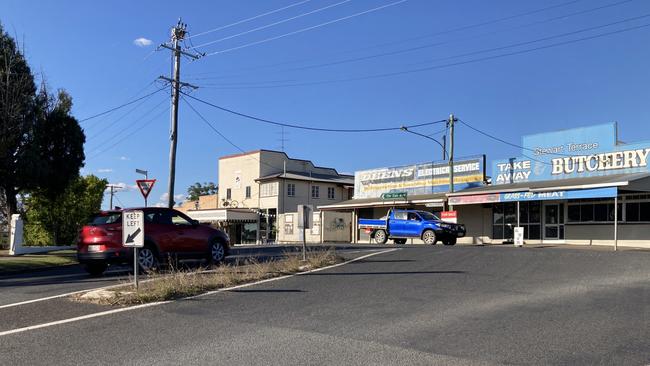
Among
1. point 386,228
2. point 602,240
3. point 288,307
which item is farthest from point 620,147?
point 288,307

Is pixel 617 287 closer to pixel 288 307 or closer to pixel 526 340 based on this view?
pixel 526 340

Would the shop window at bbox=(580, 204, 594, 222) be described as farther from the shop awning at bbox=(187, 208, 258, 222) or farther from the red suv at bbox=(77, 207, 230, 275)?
the shop awning at bbox=(187, 208, 258, 222)

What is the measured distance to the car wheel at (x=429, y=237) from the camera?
2731 cm

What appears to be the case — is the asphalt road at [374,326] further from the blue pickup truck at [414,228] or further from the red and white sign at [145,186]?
the blue pickup truck at [414,228]

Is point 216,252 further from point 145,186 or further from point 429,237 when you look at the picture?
point 429,237

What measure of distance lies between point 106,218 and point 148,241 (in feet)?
3.94

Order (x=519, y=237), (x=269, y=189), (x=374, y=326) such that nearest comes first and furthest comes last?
1. (x=374, y=326)
2. (x=519, y=237)
3. (x=269, y=189)

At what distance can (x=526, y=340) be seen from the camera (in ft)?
23.0

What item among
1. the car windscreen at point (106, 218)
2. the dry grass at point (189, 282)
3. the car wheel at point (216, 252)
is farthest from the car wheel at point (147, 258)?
the car wheel at point (216, 252)

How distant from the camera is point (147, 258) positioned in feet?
47.0

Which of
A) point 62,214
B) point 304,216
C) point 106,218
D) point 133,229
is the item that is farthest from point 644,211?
point 62,214

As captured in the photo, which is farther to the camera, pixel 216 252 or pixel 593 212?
pixel 593 212

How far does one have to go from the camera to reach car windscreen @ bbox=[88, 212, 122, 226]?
14.3 metres

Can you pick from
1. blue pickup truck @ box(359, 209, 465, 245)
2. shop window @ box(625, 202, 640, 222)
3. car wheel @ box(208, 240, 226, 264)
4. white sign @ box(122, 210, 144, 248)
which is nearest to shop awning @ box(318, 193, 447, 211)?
blue pickup truck @ box(359, 209, 465, 245)
